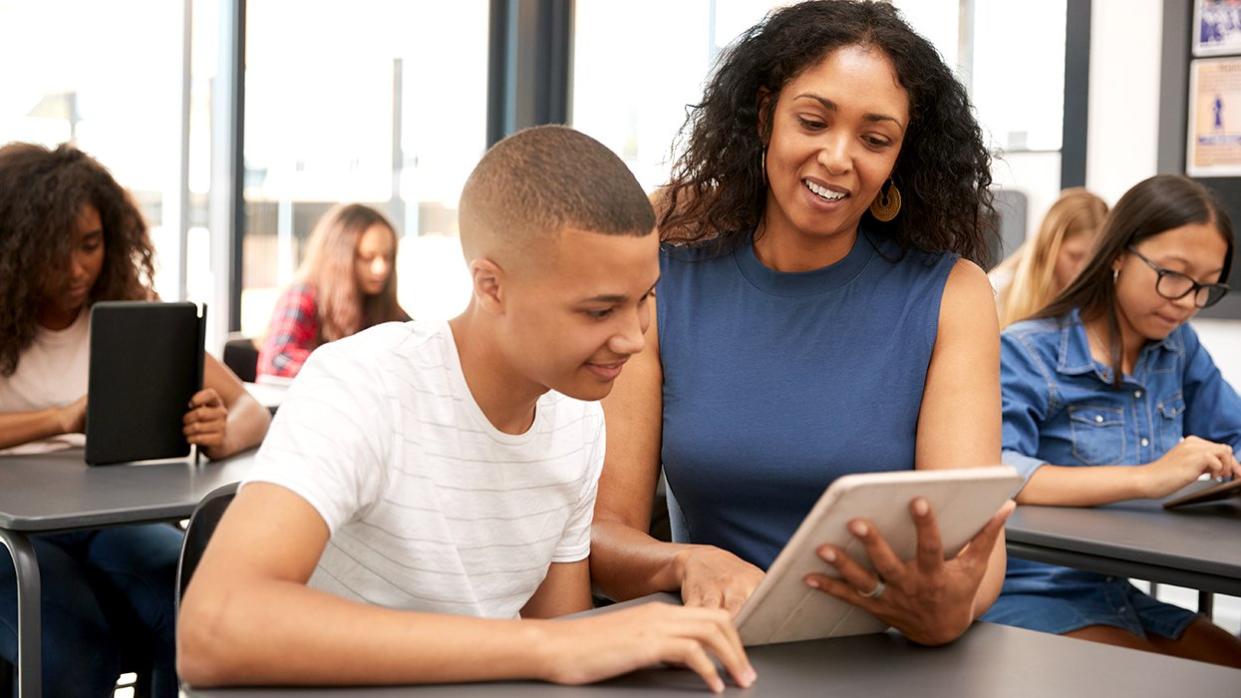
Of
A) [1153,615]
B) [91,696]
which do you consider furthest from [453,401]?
[1153,615]

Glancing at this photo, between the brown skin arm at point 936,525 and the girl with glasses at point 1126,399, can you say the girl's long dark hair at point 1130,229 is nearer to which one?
the girl with glasses at point 1126,399

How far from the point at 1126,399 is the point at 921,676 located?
60.0 inches

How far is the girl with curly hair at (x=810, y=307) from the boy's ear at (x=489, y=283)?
38 cm

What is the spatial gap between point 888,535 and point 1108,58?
12.4 ft

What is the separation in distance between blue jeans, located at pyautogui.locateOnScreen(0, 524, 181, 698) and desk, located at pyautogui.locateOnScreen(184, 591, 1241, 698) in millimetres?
1358

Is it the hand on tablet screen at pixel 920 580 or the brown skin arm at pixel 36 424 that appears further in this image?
the brown skin arm at pixel 36 424

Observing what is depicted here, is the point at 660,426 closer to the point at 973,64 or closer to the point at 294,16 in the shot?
the point at 973,64

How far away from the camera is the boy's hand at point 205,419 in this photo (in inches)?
102

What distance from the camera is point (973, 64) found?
4.88m

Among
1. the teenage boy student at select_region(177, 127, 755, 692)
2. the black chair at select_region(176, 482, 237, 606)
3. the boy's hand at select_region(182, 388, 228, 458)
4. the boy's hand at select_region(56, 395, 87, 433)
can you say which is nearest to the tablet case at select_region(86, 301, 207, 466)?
the boy's hand at select_region(182, 388, 228, 458)

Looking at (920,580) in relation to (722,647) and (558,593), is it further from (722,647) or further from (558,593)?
(558,593)

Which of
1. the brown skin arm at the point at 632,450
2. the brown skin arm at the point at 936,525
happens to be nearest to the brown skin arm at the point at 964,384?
the brown skin arm at the point at 936,525

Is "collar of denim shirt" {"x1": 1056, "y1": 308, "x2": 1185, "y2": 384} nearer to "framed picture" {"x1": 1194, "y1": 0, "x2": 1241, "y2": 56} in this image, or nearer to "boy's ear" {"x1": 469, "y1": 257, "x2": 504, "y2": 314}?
"boy's ear" {"x1": 469, "y1": 257, "x2": 504, "y2": 314}

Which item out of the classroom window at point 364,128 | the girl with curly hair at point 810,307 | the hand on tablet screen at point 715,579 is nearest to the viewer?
the hand on tablet screen at point 715,579
